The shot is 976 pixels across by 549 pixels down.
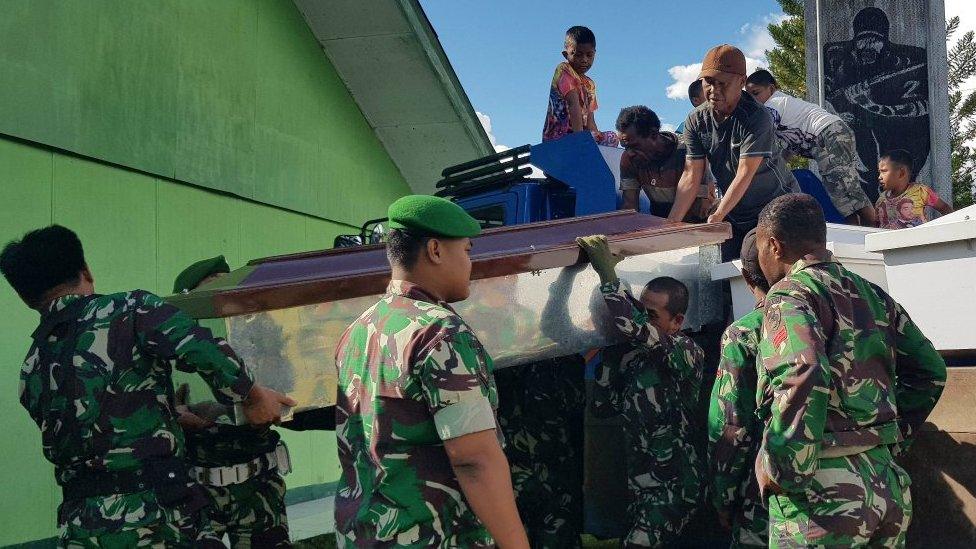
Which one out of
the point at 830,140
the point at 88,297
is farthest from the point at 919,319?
the point at 88,297

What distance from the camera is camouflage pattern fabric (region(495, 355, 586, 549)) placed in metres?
4.25

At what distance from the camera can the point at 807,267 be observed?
2680 mm

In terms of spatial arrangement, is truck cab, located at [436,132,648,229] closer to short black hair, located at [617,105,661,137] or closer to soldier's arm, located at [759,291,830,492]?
short black hair, located at [617,105,661,137]

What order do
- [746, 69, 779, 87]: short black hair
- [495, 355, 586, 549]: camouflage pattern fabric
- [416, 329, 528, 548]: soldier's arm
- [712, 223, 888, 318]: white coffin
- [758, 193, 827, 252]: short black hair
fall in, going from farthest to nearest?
[746, 69, 779, 87]: short black hair → [495, 355, 586, 549]: camouflage pattern fabric → [712, 223, 888, 318]: white coffin → [758, 193, 827, 252]: short black hair → [416, 329, 528, 548]: soldier's arm

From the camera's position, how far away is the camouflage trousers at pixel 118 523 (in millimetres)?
2781

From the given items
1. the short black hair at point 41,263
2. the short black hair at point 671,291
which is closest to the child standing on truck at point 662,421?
the short black hair at point 671,291

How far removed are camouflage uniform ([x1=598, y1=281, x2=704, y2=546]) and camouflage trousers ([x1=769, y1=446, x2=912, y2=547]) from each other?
1.13 meters

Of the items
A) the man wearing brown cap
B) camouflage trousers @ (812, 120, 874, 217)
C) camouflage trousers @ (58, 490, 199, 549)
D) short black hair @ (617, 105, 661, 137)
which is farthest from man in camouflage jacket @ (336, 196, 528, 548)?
camouflage trousers @ (812, 120, 874, 217)

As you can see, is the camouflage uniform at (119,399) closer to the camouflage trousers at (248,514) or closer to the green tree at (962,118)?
→ the camouflage trousers at (248,514)

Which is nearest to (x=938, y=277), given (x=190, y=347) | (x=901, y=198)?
(x=190, y=347)

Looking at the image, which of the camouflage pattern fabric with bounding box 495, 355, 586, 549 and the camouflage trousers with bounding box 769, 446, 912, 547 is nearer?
the camouflage trousers with bounding box 769, 446, 912, 547

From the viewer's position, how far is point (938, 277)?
10.4 feet

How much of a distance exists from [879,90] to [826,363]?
6494 mm

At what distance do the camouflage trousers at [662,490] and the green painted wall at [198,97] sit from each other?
13.5ft
